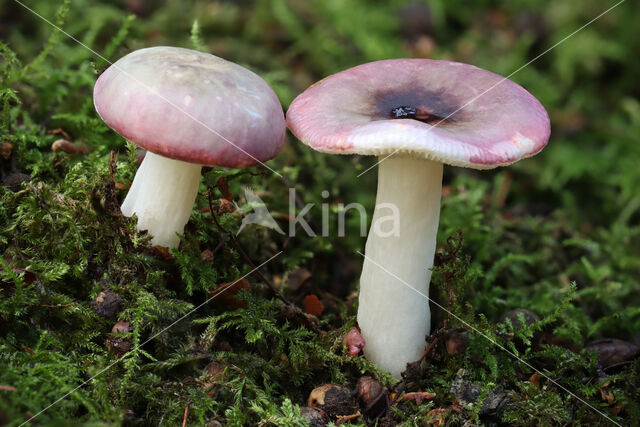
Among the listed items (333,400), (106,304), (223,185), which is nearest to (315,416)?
(333,400)

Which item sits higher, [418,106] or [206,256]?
[418,106]

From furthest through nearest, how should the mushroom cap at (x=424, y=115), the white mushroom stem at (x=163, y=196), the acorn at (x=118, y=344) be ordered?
1. the white mushroom stem at (x=163, y=196)
2. the acorn at (x=118, y=344)
3. the mushroom cap at (x=424, y=115)

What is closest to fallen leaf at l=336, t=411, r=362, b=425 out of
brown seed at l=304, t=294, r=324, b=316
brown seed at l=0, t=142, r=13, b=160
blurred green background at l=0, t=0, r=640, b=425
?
blurred green background at l=0, t=0, r=640, b=425

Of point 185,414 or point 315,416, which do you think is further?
point 315,416

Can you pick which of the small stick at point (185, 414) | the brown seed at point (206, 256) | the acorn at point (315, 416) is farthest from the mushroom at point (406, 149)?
the small stick at point (185, 414)

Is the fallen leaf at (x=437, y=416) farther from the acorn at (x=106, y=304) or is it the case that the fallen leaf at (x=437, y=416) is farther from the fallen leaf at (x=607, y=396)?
the acorn at (x=106, y=304)

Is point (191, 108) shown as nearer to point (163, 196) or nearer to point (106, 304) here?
point (163, 196)
